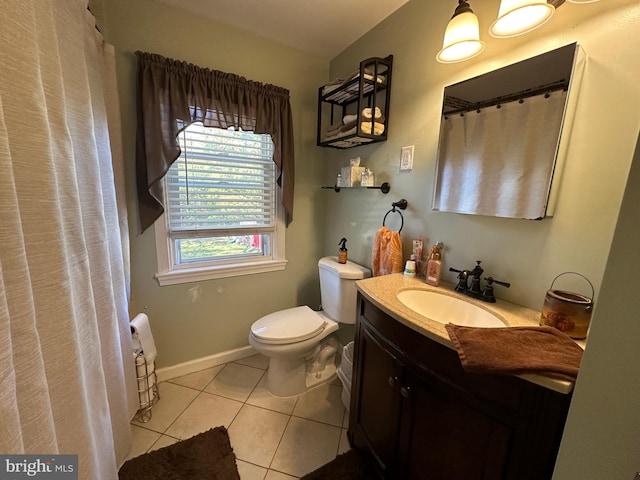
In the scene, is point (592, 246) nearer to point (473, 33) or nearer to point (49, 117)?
point (473, 33)

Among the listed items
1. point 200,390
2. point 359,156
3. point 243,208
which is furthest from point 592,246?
point 200,390

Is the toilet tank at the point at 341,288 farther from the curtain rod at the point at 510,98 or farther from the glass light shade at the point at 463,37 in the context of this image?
the glass light shade at the point at 463,37

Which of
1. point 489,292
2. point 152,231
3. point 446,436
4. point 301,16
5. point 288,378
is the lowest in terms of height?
point 288,378

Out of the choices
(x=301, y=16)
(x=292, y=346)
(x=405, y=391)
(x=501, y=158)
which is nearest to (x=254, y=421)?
(x=292, y=346)

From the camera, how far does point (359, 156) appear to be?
178 cm

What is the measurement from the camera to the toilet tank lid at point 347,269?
160cm

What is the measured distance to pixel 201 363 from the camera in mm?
1908

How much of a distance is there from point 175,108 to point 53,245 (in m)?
1.16

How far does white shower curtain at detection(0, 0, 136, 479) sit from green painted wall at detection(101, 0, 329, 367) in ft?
1.42

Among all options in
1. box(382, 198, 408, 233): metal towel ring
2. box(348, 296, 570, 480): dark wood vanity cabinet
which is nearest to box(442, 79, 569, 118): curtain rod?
box(382, 198, 408, 233): metal towel ring

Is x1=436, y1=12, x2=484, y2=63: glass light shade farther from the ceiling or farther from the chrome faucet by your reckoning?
the chrome faucet

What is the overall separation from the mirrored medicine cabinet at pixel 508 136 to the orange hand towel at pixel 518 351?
1.45 ft

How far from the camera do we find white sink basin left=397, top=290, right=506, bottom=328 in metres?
1.00
